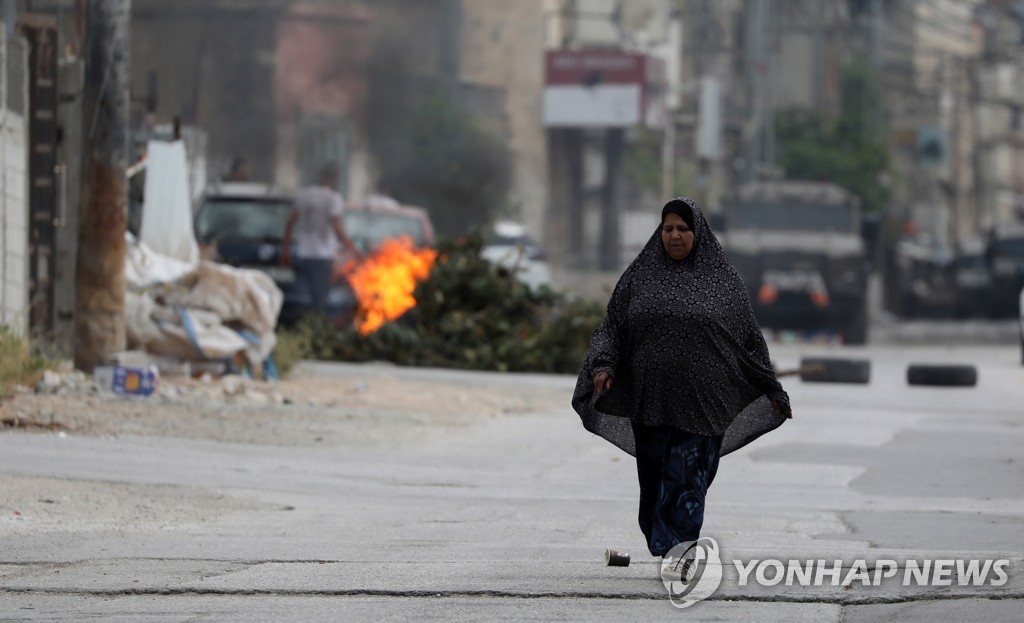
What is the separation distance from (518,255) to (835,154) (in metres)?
42.6

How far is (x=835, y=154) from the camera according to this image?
199 ft

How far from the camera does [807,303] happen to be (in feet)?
95.7

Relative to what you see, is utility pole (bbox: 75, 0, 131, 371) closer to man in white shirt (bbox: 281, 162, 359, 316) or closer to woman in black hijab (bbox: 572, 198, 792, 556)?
man in white shirt (bbox: 281, 162, 359, 316)

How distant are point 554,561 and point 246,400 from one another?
6806mm

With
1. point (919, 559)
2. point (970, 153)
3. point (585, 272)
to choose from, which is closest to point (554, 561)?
point (919, 559)

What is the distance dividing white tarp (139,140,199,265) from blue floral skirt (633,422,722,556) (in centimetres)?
928

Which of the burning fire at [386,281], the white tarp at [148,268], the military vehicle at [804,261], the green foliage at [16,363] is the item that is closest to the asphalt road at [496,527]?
the green foliage at [16,363]

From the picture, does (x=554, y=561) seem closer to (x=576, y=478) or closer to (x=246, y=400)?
(x=576, y=478)

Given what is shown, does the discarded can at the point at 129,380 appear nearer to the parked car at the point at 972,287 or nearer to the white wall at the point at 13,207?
the white wall at the point at 13,207

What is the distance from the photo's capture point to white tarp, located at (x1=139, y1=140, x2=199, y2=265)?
1541cm

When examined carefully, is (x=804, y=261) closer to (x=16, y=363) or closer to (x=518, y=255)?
(x=518, y=255)

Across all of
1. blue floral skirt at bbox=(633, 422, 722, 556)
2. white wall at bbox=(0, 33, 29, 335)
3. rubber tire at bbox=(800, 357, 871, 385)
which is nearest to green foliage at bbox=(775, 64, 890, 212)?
rubber tire at bbox=(800, 357, 871, 385)

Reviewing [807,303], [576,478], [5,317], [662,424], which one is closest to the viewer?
[662,424]

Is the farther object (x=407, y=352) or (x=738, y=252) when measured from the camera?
(x=738, y=252)
